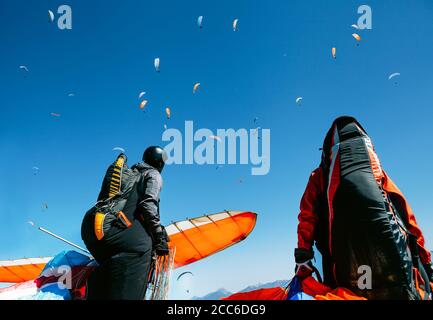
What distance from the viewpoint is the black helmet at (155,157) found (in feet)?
12.1

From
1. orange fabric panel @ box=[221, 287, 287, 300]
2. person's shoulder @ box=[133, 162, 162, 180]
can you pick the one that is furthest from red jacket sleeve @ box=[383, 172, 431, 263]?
person's shoulder @ box=[133, 162, 162, 180]

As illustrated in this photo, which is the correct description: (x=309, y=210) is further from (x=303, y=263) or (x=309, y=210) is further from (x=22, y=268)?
(x=22, y=268)

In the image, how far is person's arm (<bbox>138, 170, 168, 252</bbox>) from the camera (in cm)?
303

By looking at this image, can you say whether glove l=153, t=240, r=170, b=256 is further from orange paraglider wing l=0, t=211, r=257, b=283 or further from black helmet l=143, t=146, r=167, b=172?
orange paraglider wing l=0, t=211, r=257, b=283

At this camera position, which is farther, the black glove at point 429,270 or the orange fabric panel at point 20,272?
the orange fabric panel at point 20,272

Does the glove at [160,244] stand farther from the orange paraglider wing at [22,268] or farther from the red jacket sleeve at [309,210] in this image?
the orange paraglider wing at [22,268]

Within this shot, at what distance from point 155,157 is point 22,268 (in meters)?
4.96

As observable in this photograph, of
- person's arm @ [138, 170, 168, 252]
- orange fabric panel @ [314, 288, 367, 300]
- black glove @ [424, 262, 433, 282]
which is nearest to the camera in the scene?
orange fabric panel @ [314, 288, 367, 300]

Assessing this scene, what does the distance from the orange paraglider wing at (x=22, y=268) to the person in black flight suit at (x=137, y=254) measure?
433 cm

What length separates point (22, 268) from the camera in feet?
21.6

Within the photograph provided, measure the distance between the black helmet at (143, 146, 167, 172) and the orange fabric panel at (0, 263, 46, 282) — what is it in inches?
168

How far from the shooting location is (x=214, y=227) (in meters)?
6.46

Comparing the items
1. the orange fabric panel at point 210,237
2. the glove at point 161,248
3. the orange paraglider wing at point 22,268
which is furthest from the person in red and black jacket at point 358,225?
the orange paraglider wing at point 22,268
